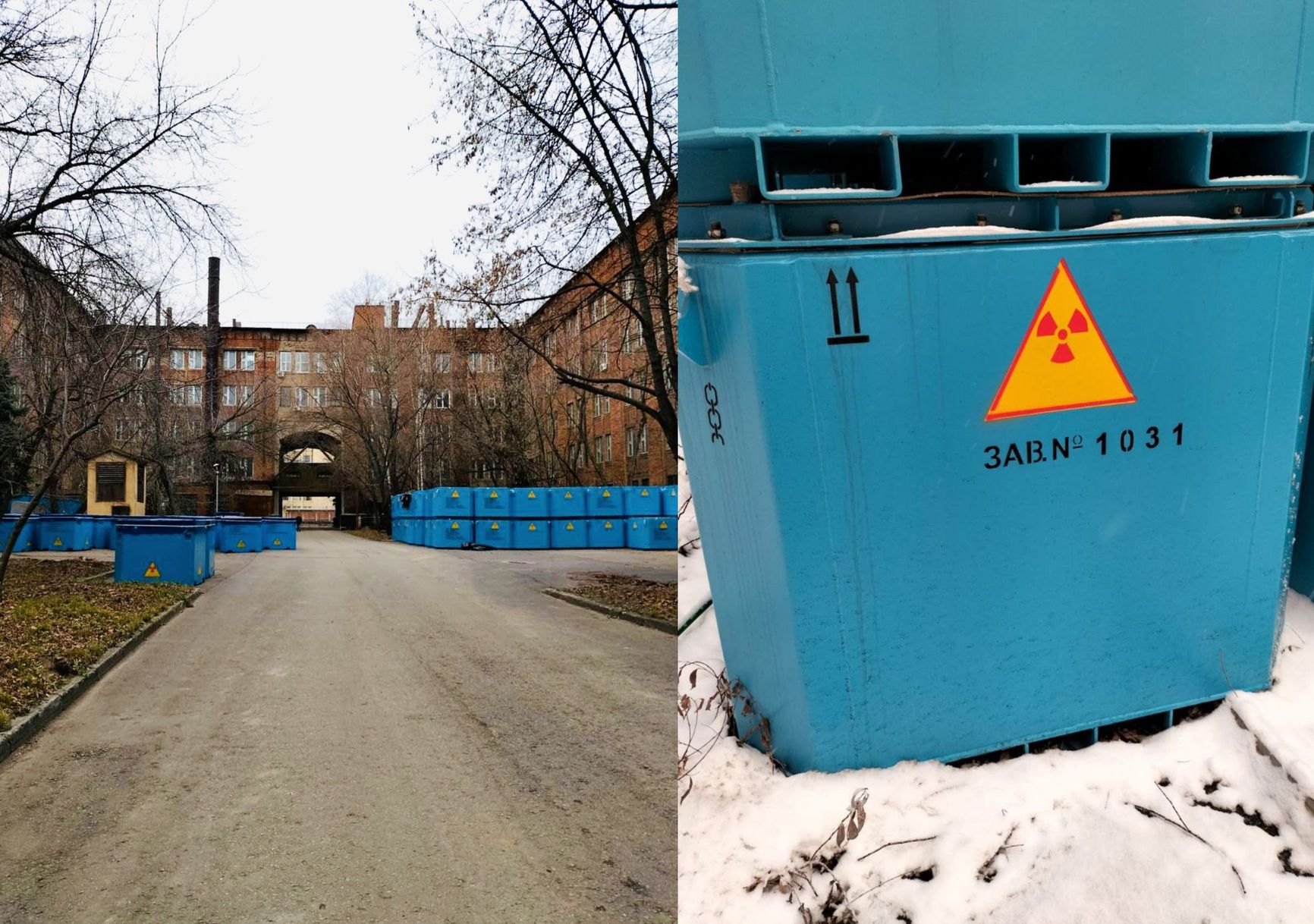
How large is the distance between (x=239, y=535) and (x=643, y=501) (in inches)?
56.7

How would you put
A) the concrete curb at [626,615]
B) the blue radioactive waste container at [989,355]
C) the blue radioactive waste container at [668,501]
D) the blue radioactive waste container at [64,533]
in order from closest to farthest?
the blue radioactive waste container at [989,355], the blue radioactive waste container at [668,501], the blue radioactive waste container at [64,533], the concrete curb at [626,615]

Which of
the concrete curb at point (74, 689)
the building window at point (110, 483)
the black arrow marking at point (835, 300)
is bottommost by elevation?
the concrete curb at point (74, 689)

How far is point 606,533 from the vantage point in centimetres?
279

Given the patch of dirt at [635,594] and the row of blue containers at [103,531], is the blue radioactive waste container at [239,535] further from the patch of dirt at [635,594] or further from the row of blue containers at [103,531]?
the patch of dirt at [635,594]

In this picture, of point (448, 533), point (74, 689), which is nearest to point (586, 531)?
point (74, 689)

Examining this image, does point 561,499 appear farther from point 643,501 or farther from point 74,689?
point 74,689

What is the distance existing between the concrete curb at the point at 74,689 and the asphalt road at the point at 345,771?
4 cm

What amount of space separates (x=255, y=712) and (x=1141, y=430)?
2.36 meters

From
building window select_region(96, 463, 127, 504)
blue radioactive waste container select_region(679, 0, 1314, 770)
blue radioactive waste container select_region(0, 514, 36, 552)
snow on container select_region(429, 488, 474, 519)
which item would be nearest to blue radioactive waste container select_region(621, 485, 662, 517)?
blue radioactive waste container select_region(679, 0, 1314, 770)

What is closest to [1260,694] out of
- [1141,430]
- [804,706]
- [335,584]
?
[1141,430]

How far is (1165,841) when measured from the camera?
132 cm

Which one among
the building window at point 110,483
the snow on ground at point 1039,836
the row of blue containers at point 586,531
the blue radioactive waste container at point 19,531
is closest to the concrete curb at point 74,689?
the blue radioactive waste container at point 19,531

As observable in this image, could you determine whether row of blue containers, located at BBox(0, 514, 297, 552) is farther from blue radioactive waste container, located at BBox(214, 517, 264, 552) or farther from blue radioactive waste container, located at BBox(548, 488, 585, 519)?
blue radioactive waste container, located at BBox(548, 488, 585, 519)

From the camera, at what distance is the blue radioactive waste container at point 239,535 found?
2182 millimetres
